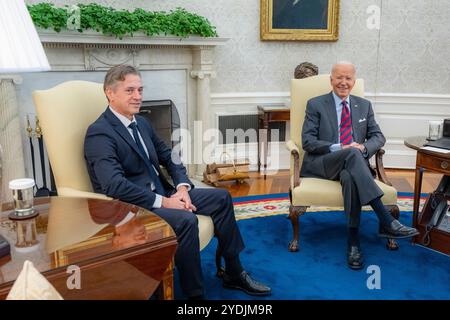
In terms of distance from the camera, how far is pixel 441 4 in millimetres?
5152

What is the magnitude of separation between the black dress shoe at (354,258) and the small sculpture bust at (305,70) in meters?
2.53

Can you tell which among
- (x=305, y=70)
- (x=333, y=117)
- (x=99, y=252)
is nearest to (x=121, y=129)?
(x=99, y=252)

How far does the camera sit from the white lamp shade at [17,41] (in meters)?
1.38

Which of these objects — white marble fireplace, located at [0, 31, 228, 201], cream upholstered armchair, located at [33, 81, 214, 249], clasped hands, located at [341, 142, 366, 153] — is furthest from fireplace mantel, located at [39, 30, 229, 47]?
clasped hands, located at [341, 142, 366, 153]

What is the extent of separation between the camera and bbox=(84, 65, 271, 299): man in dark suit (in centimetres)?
226

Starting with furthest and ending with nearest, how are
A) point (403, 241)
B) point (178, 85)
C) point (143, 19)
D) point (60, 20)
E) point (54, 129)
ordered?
point (178, 85), point (143, 19), point (60, 20), point (403, 241), point (54, 129)

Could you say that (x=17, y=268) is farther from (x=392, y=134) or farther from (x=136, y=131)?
(x=392, y=134)

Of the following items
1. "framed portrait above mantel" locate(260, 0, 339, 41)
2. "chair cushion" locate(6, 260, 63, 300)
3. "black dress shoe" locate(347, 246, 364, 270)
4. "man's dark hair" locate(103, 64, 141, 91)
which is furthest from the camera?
"framed portrait above mantel" locate(260, 0, 339, 41)

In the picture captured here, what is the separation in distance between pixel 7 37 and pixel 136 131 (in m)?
1.23

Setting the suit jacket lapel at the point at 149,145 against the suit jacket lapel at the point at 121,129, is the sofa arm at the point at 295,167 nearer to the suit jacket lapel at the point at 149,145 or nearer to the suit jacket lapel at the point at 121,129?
the suit jacket lapel at the point at 149,145

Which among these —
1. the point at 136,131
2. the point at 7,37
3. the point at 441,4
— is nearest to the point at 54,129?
the point at 136,131

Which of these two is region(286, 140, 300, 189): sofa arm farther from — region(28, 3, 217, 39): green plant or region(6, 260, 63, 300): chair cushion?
region(6, 260, 63, 300): chair cushion

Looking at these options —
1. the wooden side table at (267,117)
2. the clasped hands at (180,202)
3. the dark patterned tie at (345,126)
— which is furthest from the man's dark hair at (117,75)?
the wooden side table at (267,117)

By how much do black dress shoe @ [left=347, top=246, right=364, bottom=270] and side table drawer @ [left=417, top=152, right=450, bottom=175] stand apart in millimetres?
735
